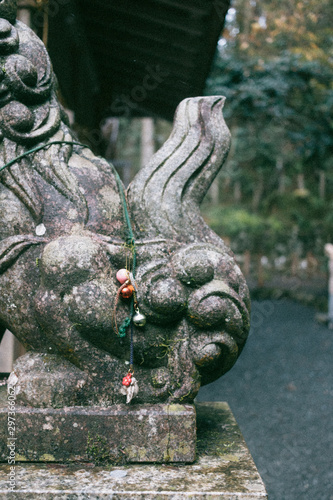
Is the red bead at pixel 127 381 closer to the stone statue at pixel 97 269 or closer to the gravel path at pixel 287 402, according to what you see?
the stone statue at pixel 97 269

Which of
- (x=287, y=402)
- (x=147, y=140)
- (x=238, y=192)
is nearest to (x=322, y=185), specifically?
(x=238, y=192)

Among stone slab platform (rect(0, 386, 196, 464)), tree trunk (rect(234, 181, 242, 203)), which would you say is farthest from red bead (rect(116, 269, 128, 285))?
tree trunk (rect(234, 181, 242, 203))

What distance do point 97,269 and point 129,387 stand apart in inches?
14.7

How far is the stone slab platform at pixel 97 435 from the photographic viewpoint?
1416 mm

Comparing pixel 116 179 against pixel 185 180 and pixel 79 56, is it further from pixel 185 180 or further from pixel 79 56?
pixel 79 56

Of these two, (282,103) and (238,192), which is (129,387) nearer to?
(282,103)

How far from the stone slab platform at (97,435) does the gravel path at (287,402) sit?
170 centimetres

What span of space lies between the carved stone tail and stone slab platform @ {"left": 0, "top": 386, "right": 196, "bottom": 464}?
0.60 metres

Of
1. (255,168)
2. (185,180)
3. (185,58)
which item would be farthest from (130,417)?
(255,168)

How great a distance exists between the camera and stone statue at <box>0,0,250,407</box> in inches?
56.8

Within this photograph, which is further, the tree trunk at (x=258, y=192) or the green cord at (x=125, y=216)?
the tree trunk at (x=258, y=192)

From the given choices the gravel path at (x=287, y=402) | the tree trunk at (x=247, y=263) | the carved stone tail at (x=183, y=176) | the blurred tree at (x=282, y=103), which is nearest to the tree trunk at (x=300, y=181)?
the blurred tree at (x=282, y=103)

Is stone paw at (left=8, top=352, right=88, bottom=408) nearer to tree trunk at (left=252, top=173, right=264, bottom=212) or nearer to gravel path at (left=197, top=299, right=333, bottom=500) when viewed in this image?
gravel path at (left=197, top=299, right=333, bottom=500)

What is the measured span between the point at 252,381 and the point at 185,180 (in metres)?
3.63
